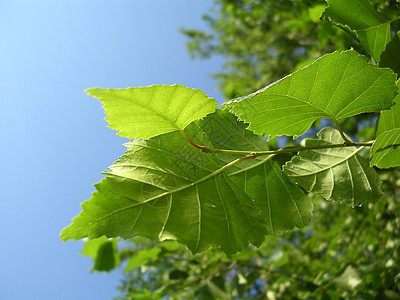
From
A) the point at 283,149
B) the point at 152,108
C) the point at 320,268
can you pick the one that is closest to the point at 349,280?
the point at 320,268

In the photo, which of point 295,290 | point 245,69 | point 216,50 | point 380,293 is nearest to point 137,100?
Answer: point 380,293

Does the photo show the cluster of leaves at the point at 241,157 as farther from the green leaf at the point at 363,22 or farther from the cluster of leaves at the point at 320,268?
the cluster of leaves at the point at 320,268

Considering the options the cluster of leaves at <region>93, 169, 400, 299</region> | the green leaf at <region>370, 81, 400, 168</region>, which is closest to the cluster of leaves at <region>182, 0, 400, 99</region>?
the cluster of leaves at <region>93, 169, 400, 299</region>

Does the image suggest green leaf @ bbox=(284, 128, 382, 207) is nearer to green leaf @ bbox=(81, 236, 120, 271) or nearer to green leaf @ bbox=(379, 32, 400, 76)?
green leaf @ bbox=(379, 32, 400, 76)

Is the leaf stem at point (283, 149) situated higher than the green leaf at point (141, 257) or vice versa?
the leaf stem at point (283, 149)

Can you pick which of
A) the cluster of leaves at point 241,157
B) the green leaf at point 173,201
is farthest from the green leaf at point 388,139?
the green leaf at point 173,201
